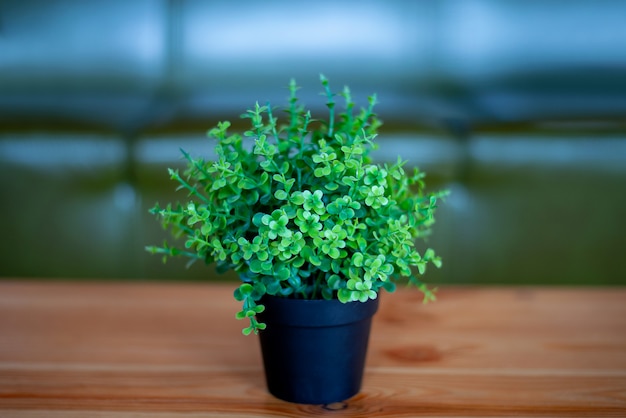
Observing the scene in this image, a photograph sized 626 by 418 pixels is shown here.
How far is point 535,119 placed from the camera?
1.72 meters

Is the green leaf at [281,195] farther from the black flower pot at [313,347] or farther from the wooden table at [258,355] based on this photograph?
the wooden table at [258,355]

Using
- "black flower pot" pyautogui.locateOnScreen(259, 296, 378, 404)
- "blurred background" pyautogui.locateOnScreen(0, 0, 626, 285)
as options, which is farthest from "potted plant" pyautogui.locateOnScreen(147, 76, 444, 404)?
"blurred background" pyautogui.locateOnScreen(0, 0, 626, 285)

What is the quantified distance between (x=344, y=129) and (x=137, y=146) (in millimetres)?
1027

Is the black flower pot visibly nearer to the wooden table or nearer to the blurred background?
the wooden table

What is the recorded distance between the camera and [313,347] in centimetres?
67

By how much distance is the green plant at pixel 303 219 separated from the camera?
630 mm

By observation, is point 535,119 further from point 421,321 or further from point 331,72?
point 421,321

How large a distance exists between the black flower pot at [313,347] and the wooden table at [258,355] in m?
0.02

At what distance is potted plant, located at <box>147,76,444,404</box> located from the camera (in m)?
0.63

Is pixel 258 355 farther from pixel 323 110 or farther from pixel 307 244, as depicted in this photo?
pixel 323 110

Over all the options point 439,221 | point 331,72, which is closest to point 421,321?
point 439,221

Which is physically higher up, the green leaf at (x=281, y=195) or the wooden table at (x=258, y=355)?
the green leaf at (x=281, y=195)

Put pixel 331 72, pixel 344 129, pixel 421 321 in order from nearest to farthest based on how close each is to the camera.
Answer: pixel 344 129 < pixel 421 321 < pixel 331 72

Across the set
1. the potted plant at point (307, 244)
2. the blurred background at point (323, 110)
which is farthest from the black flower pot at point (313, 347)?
the blurred background at point (323, 110)
